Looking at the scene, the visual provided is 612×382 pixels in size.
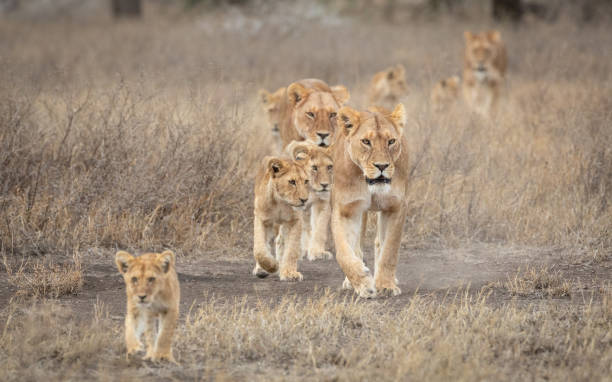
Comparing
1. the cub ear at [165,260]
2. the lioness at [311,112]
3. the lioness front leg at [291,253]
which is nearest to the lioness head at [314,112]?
the lioness at [311,112]

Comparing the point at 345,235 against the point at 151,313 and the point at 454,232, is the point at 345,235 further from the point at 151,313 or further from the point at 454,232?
the point at 454,232

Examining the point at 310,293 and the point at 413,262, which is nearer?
the point at 310,293

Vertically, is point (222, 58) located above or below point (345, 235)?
above

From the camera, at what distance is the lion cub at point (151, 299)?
455 cm

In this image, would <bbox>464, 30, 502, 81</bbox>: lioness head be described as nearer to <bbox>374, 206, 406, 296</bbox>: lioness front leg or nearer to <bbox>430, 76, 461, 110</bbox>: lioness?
<bbox>430, 76, 461, 110</bbox>: lioness

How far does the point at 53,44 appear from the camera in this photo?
18750 millimetres

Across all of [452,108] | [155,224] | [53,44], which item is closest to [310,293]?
[155,224]

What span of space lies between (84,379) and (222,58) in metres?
12.9

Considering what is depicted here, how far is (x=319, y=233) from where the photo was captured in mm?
7797

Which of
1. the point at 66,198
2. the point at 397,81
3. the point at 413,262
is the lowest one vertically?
the point at 413,262

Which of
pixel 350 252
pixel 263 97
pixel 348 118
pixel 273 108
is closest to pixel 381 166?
pixel 348 118

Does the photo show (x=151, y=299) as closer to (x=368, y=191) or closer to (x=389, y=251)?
(x=368, y=191)

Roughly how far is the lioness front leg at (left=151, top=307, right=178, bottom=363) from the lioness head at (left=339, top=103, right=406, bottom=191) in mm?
1813

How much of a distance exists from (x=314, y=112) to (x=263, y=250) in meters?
1.79
